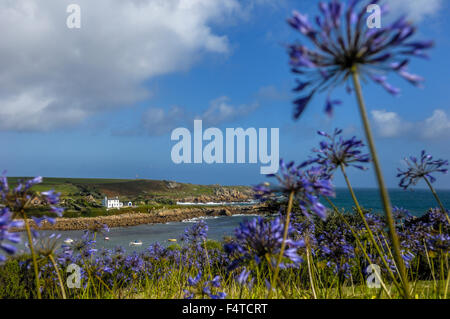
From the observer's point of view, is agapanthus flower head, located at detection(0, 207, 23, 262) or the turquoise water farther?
the turquoise water

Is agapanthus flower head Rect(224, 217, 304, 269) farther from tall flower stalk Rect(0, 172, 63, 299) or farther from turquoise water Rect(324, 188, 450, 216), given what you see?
turquoise water Rect(324, 188, 450, 216)

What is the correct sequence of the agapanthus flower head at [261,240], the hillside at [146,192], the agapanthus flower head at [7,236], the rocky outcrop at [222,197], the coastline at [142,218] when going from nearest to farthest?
the agapanthus flower head at [7,236] < the agapanthus flower head at [261,240] < the coastline at [142,218] < the hillside at [146,192] < the rocky outcrop at [222,197]

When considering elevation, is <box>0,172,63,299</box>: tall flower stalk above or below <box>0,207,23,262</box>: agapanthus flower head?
above

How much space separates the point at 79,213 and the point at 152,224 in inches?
556

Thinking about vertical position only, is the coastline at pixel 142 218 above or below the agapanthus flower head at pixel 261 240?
below

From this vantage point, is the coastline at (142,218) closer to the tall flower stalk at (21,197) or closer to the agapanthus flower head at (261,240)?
the agapanthus flower head at (261,240)

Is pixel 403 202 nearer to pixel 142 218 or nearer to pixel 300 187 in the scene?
pixel 142 218

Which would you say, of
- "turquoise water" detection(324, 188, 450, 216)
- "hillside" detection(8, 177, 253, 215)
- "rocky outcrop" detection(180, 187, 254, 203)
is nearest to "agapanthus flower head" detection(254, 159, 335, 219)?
"turquoise water" detection(324, 188, 450, 216)

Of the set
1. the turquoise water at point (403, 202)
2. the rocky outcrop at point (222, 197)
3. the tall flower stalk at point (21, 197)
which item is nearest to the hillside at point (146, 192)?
the rocky outcrop at point (222, 197)

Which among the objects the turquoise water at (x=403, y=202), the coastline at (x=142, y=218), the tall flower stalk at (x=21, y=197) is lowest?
the coastline at (x=142, y=218)

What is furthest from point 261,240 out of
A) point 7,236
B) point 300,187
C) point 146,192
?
point 146,192

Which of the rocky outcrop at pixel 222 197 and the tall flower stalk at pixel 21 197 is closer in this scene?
the tall flower stalk at pixel 21 197
